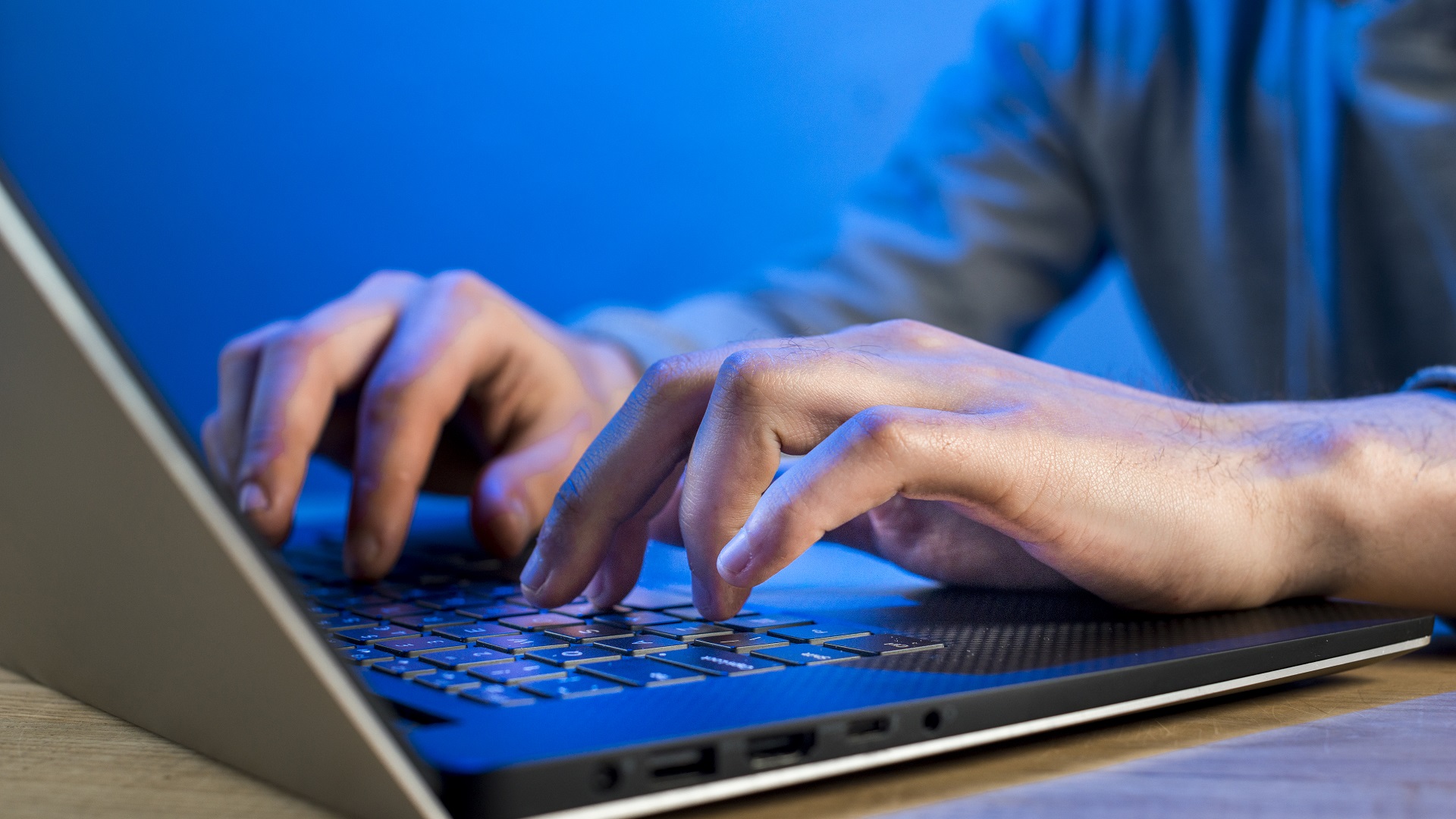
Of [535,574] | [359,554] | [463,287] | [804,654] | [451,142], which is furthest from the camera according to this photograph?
[451,142]

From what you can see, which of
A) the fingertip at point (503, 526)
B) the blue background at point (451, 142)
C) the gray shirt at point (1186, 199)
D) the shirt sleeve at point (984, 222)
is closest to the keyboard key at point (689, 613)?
the fingertip at point (503, 526)

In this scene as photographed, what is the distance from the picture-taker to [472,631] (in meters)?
0.40

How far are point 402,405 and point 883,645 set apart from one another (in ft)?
1.35

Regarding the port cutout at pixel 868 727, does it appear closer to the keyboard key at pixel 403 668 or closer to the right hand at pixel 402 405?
the keyboard key at pixel 403 668

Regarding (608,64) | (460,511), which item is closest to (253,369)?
(460,511)

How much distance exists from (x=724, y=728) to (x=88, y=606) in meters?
0.18

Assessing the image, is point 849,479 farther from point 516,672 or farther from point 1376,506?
point 1376,506

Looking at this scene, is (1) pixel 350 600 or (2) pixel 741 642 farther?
(1) pixel 350 600

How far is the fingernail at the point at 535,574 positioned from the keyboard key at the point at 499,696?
0.47 feet

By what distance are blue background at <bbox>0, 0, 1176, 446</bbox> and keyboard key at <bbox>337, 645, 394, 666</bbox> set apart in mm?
2358

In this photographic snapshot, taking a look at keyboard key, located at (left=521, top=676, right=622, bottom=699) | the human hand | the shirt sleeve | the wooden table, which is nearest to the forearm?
the human hand

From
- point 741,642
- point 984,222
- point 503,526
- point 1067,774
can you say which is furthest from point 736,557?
point 984,222

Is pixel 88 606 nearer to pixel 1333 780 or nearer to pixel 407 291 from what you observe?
pixel 1333 780

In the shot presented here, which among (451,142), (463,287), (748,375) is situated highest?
(451,142)
